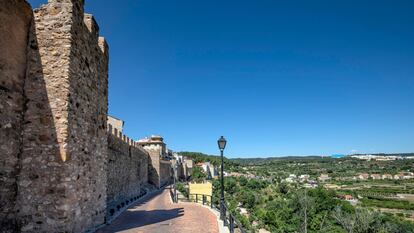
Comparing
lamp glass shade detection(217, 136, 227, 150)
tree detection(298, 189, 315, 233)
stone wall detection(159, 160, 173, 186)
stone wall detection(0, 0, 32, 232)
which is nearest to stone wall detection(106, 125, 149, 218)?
lamp glass shade detection(217, 136, 227, 150)

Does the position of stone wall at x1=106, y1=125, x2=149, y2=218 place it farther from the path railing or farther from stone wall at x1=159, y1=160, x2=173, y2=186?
stone wall at x1=159, y1=160, x2=173, y2=186

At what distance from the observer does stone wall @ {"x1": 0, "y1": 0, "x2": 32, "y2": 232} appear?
21.3 feet

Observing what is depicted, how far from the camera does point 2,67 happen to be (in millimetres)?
6535

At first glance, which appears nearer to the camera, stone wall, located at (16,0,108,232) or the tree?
stone wall, located at (16,0,108,232)

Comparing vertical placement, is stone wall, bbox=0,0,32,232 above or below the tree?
above

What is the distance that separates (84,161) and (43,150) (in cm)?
134

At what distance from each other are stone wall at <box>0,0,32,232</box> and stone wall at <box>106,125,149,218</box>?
244 inches

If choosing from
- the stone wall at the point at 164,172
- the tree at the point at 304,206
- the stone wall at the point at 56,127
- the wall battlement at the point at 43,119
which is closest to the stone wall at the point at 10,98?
the wall battlement at the point at 43,119

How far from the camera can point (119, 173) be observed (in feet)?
61.3

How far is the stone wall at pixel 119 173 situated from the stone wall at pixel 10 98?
6191 millimetres

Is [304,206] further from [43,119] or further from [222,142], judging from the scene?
[43,119]

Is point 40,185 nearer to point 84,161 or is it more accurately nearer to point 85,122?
point 84,161

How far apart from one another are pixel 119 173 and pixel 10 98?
1264 cm

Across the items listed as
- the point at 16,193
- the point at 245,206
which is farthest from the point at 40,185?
the point at 245,206
